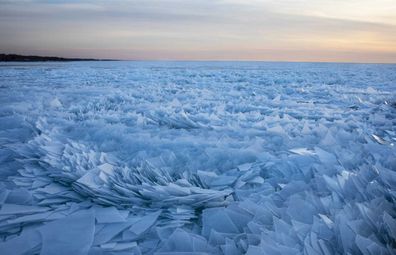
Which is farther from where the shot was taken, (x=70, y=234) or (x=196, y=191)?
(x=196, y=191)

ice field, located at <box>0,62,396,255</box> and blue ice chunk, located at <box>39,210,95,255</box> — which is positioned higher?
ice field, located at <box>0,62,396,255</box>

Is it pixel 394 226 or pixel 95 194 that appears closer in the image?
pixel 394 226

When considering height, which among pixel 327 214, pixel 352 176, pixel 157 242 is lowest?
pixel 157 242

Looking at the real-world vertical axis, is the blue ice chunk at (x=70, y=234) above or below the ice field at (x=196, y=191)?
below

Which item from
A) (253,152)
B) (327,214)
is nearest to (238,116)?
(253,152)

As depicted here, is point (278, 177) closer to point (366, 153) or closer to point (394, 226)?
point (366, 153)

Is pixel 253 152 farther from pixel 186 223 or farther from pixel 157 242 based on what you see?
pixel 157 242

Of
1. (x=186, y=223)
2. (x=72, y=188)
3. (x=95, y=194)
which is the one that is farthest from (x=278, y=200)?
(x=72, y=188)

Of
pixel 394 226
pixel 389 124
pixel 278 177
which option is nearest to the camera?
pixel 394 226

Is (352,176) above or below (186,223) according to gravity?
above

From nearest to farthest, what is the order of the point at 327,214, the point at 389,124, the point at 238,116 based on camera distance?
the point at 327,214 < the point at 389,124 < the point at 238,116
